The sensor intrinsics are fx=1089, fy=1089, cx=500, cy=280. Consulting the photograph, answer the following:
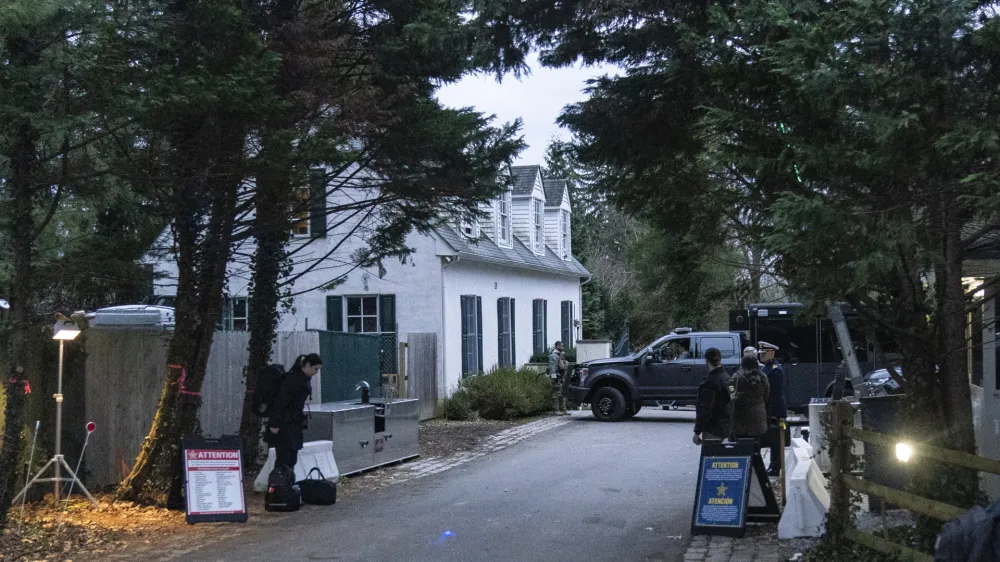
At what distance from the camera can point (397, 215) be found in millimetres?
15531

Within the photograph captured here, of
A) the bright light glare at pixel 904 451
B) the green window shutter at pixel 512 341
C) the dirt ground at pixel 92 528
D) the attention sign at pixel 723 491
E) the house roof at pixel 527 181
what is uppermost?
the house roof at pixel 527 181

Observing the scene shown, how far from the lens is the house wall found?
83.0 feet

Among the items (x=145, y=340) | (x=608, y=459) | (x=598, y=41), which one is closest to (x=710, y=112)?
(x=598, y=41)

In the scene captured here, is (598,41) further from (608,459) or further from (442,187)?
(608,459)

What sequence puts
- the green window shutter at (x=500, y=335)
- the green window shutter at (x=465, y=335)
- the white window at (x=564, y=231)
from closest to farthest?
the green window shutter at (x=465, y=335), the green window shutter at (x=500, y=335), the white window at (x=564, y=231)

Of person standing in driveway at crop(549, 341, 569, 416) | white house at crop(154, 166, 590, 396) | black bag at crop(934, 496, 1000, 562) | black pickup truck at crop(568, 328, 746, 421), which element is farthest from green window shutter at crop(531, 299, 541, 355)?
black bag at crop(934, 496, 1000, 562)

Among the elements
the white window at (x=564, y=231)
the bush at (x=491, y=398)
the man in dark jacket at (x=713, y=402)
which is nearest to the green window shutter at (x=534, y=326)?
the white window at (x=564, y=231)

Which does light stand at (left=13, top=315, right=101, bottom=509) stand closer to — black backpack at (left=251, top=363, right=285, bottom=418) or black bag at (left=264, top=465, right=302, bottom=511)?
black bag at (left=264, top=465, right=302, bottom=511)

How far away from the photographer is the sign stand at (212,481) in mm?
10984

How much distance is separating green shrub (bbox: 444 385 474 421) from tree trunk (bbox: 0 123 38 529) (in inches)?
578

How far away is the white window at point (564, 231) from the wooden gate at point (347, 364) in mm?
17425

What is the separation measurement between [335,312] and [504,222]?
6961 mm

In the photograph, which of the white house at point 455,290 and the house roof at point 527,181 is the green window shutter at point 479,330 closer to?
the white house at point 455,290

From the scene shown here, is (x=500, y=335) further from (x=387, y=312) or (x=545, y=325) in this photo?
(x=387, y=312)
